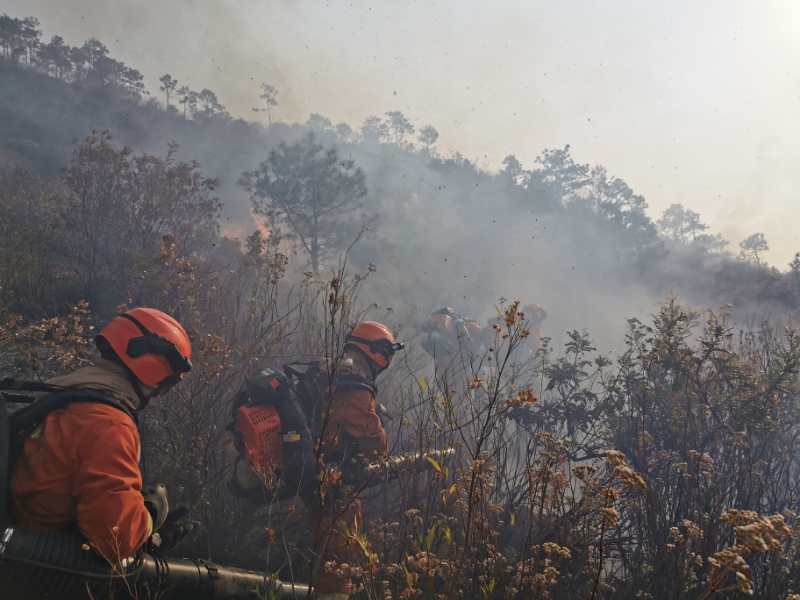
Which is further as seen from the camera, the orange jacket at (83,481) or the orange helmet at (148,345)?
the orange helmet at (148,345)

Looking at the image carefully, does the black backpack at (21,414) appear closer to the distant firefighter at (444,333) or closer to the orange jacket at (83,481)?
the orange jacket at (83,481)

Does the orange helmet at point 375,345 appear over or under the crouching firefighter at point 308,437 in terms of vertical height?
over

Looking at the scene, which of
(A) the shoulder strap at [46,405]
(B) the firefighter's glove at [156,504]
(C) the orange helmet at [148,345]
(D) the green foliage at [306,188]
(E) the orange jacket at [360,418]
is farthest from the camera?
(D) the green foliage at [306,188]

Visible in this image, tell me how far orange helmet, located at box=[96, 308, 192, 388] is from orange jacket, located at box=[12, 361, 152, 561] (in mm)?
377

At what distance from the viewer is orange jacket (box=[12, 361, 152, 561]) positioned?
1867mm

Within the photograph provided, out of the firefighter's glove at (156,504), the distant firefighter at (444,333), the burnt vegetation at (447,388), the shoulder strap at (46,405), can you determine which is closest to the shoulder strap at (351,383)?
the burnt vegetation at (447,388)

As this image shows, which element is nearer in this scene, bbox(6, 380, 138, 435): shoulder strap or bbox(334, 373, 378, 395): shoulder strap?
bbox(6, 380, 138, 435): shoulder strap

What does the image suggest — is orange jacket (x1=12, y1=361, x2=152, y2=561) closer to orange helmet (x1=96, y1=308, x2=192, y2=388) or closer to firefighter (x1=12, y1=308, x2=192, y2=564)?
firefighter (x1=12, y1=308, x2=192, y2=564)

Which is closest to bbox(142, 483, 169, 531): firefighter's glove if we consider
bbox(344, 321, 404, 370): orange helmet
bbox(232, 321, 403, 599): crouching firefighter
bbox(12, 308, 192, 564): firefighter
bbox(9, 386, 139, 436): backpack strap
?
bbox(12, 308, 192, 564): firefighter

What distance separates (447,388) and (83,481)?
5.12 feet

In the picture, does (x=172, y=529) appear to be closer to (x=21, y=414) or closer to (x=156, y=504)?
(x=156, y=504)

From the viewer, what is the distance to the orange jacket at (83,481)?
1.87m

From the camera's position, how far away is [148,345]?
2365 mm

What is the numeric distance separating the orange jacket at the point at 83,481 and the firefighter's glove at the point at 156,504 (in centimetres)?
25
